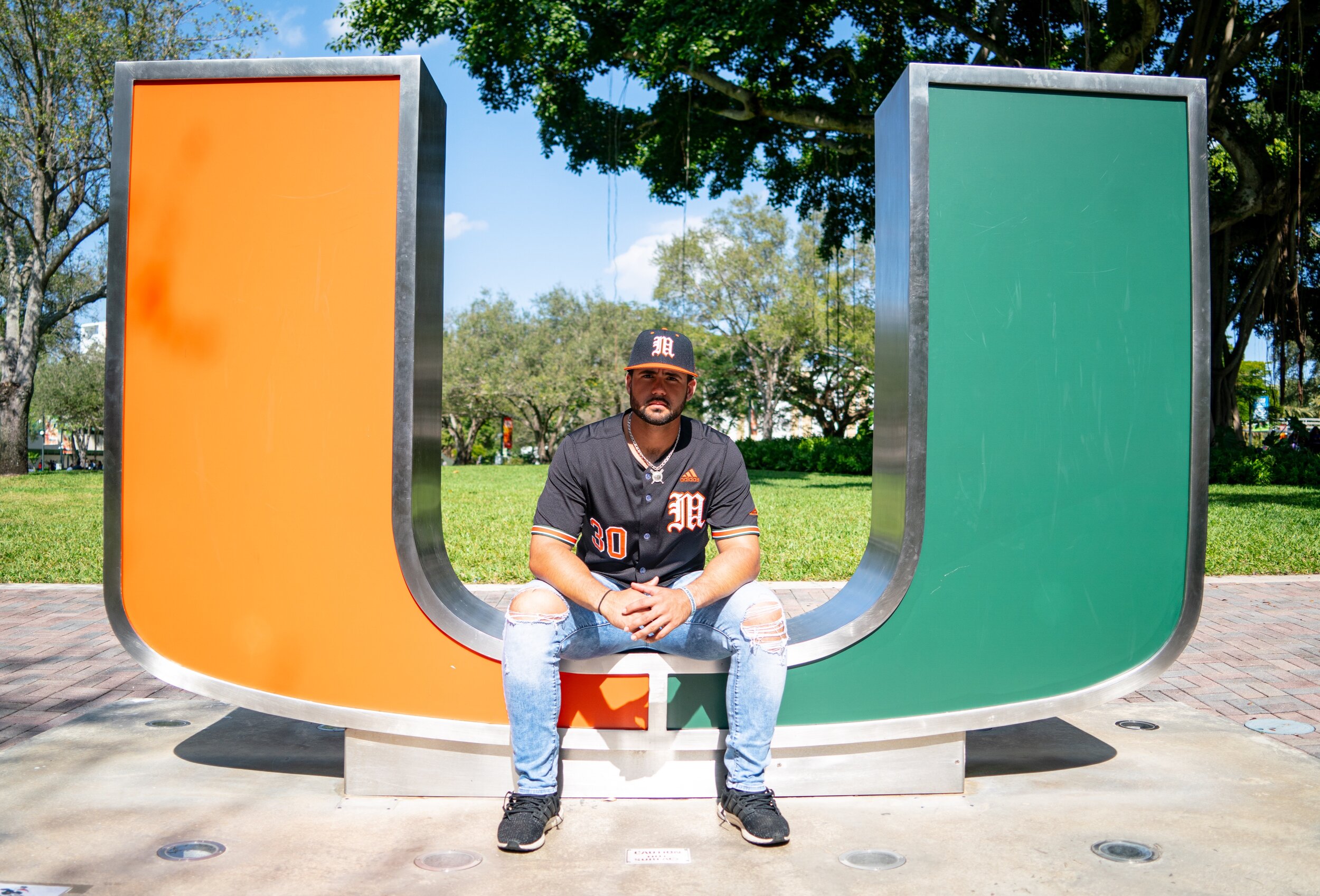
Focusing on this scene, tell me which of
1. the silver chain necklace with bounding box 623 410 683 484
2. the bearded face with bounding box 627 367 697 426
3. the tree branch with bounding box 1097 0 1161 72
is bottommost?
the silver chain necklace with bounding box 623 410 683 484

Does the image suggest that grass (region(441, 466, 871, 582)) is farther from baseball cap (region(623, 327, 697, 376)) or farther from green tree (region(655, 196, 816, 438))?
green tree (region(655, 196, 816, 438))

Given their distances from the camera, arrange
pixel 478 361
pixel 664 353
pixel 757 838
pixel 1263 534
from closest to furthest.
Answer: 1. pixel 757 838
2. pixel 664 353
3. pixel 1263 534
4. pixel 478 361

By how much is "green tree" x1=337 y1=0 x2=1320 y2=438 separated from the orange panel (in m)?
12.4

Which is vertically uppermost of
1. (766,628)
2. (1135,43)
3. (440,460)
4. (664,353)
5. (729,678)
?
(1135,43)

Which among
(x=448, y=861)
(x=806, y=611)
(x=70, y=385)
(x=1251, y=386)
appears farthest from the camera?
(x=1251, y=386)

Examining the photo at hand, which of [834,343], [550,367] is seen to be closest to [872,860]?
[834,343]

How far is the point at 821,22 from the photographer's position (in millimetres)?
17047

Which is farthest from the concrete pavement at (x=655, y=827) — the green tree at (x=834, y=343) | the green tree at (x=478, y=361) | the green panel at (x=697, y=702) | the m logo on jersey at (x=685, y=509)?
the green tree at (x=478, y=361)

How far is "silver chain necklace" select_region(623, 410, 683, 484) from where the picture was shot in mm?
3428

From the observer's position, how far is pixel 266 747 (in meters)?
3.92

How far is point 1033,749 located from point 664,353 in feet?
7.32

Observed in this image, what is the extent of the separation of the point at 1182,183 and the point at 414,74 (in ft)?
9.14

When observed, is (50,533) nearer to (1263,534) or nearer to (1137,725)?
(1137,725)


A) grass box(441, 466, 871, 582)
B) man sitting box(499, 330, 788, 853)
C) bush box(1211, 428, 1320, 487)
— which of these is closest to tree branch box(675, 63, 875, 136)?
grass box(441, 466, 871, 582)
